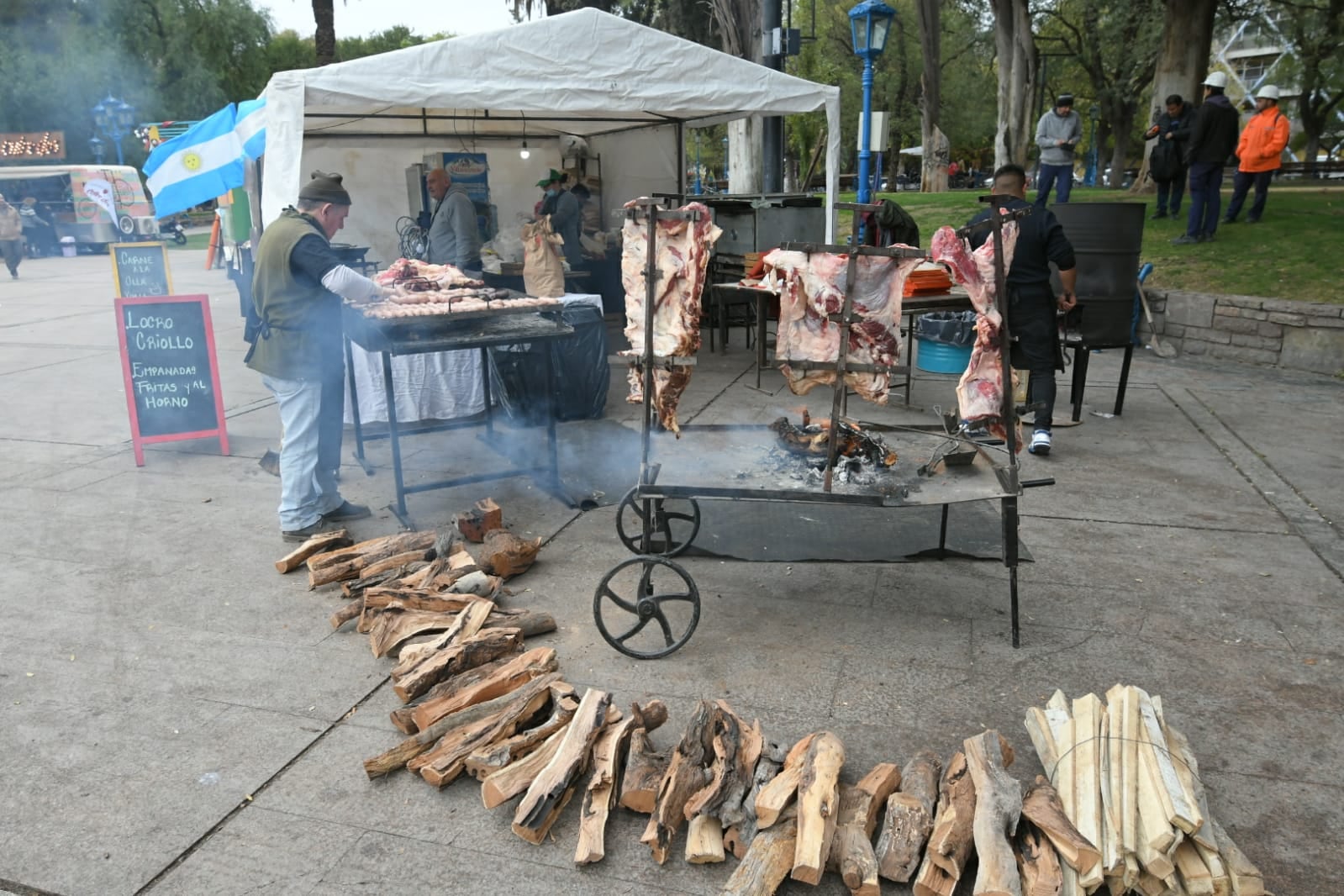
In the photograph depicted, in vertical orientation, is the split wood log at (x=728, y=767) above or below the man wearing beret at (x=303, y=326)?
below

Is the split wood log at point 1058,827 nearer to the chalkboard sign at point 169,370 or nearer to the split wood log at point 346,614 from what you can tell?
the split wood log at point 346,614

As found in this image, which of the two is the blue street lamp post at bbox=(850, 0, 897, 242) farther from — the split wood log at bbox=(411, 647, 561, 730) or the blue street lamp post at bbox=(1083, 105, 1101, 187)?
the blue street lamp post at bbox=(1083, 105, 1101, 187)

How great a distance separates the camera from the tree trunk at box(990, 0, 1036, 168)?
21.6 m

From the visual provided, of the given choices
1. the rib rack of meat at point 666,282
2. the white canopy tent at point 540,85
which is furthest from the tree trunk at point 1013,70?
the rib rack of meat at point 666,282

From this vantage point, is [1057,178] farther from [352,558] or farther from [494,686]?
[494,686]

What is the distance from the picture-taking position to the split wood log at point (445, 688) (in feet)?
11.4

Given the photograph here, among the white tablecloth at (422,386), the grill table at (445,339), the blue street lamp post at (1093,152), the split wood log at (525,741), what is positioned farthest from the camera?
the blue street lamp post at (1093,152)

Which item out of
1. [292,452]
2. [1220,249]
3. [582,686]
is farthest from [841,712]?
[1220,249]

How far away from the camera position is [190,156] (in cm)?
844

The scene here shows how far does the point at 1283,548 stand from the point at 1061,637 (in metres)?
1.96

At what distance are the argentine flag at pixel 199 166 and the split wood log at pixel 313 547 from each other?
4.37 metres

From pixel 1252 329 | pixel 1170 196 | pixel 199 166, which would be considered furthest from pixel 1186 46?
pixel 199 166

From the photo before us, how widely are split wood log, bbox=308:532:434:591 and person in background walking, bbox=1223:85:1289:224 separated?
37.9ft

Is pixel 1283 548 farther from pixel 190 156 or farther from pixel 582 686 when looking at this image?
pixel 190 156
